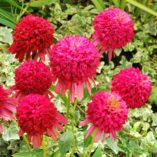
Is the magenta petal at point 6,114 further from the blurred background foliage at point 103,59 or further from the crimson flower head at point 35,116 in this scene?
the blurred background foliage at point 103,59

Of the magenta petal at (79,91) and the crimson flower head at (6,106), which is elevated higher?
the magenta petal at (79,91)

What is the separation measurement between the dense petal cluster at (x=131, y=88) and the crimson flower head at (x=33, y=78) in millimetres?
141

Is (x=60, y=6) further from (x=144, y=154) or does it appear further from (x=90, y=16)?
(x=144, y=154)

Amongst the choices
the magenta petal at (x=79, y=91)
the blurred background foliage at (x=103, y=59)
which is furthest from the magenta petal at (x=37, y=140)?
the blurred background foliage at (x=103, y=59)

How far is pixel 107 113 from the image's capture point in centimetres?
91

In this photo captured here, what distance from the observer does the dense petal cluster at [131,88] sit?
0.98 metres

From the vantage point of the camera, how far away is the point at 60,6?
236 centimetres

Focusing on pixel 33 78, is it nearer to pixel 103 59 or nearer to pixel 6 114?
pixel 6 114

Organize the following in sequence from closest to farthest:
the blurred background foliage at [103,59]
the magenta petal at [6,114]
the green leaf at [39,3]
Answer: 1. the magenta petal at [6,114]
2. the blurred background foliage at [103,59]
3. the green leaf at [39,3]

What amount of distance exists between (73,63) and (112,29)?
0.19 metres

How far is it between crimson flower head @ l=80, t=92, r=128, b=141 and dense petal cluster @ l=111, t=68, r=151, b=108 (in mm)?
43

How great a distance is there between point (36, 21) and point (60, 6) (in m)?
1.32

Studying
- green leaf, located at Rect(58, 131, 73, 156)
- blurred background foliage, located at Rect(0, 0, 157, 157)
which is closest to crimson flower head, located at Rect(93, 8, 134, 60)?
green leaf, located at Rect(58, 131, 73, 156)

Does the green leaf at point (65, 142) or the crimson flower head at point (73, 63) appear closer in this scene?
the crimson flower head at point (73, 63)
